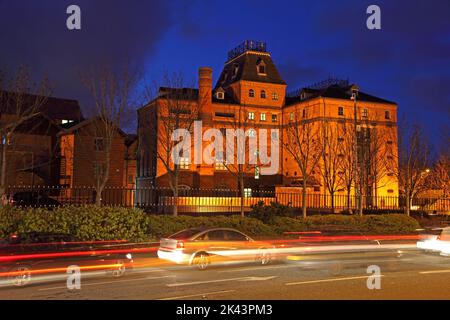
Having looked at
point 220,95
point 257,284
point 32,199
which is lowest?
point 257,284

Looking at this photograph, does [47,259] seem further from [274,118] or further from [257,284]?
[274,118]

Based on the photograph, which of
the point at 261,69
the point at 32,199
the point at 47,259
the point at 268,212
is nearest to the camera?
the point at 47,259

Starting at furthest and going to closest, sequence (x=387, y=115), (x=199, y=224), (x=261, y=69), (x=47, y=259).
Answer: (x=261, y=69) < (x=387, y=115) < (x=199, y=224) < (x=47, y=259)

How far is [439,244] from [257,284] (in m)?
10.8

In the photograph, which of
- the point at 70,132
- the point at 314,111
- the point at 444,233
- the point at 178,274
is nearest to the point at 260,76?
the point at 314,111

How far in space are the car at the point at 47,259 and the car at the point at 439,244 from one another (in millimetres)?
12430

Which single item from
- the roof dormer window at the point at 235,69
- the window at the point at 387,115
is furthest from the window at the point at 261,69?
the window at the point at 387,115

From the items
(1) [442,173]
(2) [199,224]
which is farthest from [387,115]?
(2) [199,224]

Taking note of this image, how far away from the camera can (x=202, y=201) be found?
37.1 metres

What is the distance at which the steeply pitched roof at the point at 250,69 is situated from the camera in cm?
5997

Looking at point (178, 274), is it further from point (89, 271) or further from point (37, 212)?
point (37, 212)

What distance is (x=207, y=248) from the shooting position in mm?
14766
